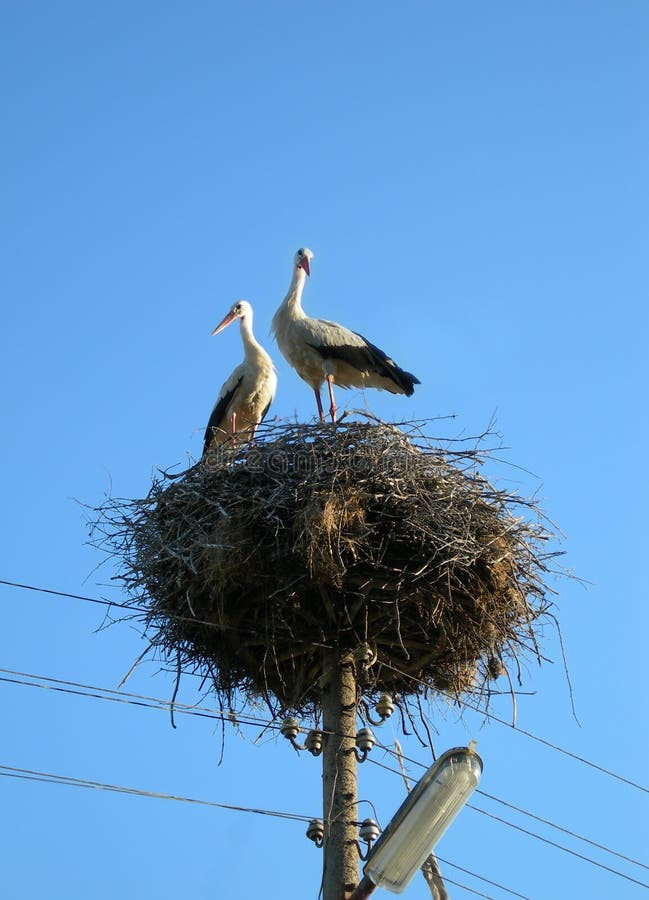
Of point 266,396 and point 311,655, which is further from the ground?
point 266,396

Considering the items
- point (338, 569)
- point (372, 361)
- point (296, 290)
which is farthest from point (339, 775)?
point (296, 290)

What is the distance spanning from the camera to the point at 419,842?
5262 mm

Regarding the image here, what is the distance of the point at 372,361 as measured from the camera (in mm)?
10344

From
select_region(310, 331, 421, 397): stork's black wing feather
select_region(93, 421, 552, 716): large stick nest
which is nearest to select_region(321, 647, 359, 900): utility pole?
select_region(93, 421, 552, 716): large stick nest

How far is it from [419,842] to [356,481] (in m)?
2.09

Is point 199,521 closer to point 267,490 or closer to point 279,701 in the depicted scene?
point 267,490

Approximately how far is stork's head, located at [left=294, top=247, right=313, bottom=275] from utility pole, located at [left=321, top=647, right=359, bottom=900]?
18.2ft

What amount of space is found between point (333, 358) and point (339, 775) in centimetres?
473

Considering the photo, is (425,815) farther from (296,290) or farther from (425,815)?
(296,290)

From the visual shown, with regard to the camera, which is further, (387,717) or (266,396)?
(266,396)

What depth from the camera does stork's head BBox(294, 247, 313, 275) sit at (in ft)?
38.5

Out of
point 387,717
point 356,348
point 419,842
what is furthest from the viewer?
point 356,348

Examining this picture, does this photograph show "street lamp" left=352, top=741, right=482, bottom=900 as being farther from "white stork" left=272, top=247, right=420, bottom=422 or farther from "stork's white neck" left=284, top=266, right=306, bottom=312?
"stork's white neck" left=284, top=266, right=306, bottom=312

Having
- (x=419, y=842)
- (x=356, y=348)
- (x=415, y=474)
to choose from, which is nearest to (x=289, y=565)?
(x=415, y=474)
